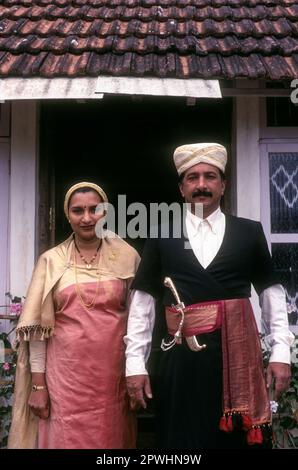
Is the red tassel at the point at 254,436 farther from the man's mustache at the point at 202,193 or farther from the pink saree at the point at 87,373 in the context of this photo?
the man's mustache at the point at 202,193

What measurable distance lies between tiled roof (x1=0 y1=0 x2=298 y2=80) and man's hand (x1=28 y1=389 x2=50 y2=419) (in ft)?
6.79

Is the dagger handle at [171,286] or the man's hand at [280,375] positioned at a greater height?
the dagger handle at [171,286]

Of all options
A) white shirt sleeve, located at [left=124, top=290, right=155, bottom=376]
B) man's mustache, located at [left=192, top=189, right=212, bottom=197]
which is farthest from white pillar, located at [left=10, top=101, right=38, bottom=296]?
man's mustache, located at [left=192, top=189, right=212, bottom=197]

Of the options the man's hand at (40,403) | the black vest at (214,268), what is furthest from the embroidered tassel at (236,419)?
the man's hand at (40,403)

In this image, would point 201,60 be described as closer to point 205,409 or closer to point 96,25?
point 96,25

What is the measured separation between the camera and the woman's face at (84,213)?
2.95m

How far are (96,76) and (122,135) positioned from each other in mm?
1649

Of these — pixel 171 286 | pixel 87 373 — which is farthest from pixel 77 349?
pixel 171 286

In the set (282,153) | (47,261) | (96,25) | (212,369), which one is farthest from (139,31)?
(212,369)

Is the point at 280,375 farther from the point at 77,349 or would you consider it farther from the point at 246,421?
the point at 77,349

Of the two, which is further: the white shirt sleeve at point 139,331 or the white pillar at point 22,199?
the white pillar at point 22,199

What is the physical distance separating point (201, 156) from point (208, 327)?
0.90 metres

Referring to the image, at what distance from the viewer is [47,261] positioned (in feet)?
10.1

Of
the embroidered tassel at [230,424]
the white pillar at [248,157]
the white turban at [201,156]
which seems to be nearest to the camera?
the embroidered tassel at [230,424]
